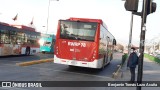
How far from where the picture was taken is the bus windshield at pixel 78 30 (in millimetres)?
18500

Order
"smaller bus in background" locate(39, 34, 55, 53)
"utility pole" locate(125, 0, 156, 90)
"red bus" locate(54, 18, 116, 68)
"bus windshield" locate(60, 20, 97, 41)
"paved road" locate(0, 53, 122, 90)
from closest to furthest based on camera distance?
"utility pole" locate(125, 0, 156, 90) < "paved road" locate(0, 53, 122, 90) < "red bus" locate(54, 18, 116, 68) < "bus windshield" locate(60, 20, 97, 41) < "smaller bus in background" locate(39, 34, 55, 53)

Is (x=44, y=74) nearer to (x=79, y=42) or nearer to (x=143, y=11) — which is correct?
(x=79, y=42)

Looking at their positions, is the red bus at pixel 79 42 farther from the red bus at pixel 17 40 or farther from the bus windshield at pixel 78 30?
the red bus at pixel 17 40

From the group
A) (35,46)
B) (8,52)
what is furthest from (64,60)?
(35,46)

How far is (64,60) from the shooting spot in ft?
61.4

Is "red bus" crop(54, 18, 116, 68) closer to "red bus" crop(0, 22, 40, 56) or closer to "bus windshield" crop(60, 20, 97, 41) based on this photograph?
"bus windshield" crop(60, 20, 97, 41)

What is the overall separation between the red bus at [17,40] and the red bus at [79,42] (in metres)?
9.64

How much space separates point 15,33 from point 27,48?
14.3 ft

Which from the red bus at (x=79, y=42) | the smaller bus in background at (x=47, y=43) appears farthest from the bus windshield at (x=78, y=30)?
the smaller bus in background at (x=47, y=43)

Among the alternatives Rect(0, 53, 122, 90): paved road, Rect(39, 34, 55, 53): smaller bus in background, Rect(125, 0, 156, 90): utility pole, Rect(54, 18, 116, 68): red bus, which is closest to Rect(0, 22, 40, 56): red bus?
Rect(0, 53, 122, 90): paved road

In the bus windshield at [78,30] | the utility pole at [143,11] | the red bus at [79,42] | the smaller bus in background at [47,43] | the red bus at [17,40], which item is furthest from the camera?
the smaller bus in background at [47,43]

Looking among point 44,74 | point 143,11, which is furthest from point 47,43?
point 143,11

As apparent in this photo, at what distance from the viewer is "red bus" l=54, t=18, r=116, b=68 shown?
18391mm

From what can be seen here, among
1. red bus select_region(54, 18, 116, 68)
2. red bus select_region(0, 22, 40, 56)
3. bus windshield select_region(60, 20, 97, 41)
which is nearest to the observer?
red bus select_region(54, 18, 116, 68)
